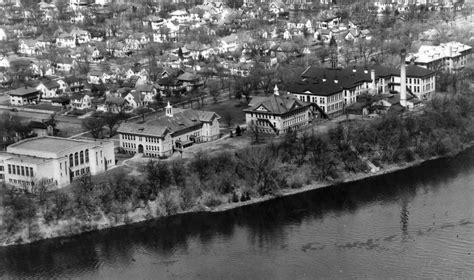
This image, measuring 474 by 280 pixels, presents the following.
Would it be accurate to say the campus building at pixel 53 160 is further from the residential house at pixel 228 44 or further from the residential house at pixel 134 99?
the residential house at pixel 228 44

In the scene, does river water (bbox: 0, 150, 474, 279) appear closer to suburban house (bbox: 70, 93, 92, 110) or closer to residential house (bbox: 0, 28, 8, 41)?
suburban house (bbox: 70, 93, 92, 110)

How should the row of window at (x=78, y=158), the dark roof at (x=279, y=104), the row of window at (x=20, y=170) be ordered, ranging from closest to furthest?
the row of window at (x=20, y=170) → the row of window at (x=78, y=158) → the dark roof at (x=279, y=104)

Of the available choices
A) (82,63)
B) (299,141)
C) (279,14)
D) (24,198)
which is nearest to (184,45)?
(82,63)

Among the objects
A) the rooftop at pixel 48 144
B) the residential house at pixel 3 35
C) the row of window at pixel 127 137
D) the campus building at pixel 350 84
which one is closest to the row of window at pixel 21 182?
the rooftop at pixel 48 144

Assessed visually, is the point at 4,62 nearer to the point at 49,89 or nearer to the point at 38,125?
the point at 49,89

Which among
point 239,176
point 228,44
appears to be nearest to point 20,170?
point 239,176
